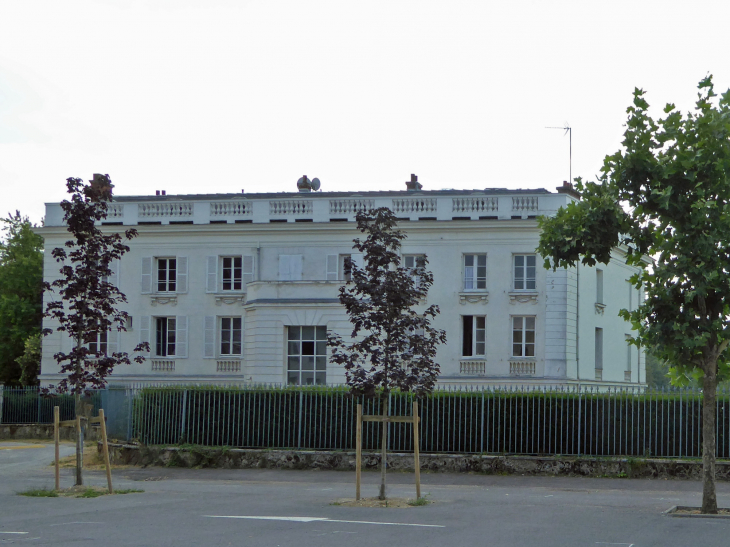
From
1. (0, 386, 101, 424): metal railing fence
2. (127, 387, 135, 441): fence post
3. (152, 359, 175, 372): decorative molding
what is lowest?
(0, 386, 101, 424): metal railing fence

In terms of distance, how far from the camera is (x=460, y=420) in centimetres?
2272

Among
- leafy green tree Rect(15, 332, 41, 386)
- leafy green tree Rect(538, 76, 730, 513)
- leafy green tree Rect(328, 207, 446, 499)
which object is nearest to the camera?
leafy green tree Rect(538, 76, 730, 513)

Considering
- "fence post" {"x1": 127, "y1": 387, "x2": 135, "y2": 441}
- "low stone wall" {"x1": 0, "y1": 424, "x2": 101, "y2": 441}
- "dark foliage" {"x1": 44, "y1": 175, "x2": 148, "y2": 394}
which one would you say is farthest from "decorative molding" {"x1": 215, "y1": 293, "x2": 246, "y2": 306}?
"dark foliage" {"x1": 44, "y1": 175, "x2": 148, "y2": 394}

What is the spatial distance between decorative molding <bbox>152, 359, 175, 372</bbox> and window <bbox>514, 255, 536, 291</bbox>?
14332 mm

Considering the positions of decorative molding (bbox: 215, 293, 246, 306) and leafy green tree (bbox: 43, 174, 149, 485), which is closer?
leafy green tree (bbox: 43, 174, 149, 485)

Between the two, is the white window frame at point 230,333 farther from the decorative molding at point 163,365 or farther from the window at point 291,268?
the window at point 291,268

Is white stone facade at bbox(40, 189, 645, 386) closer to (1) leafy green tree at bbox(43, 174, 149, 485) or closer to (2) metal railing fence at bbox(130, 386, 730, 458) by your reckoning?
(2) metal railing fence at bbox(130, 386, 730, 458)

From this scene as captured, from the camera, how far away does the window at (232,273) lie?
41312mm

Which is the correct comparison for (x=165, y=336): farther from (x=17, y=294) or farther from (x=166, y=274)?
(x=17, y=294)

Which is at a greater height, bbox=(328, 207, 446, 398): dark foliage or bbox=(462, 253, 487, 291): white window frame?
bbox=(462, 253, 487, 291): white window frame

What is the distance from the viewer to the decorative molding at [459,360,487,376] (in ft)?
126

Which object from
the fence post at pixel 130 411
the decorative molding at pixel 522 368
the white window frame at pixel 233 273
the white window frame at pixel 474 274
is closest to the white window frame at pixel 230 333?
the white window frame at pixel 233 273

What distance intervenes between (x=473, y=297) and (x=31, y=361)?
24422mm

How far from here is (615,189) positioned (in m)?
14.4
